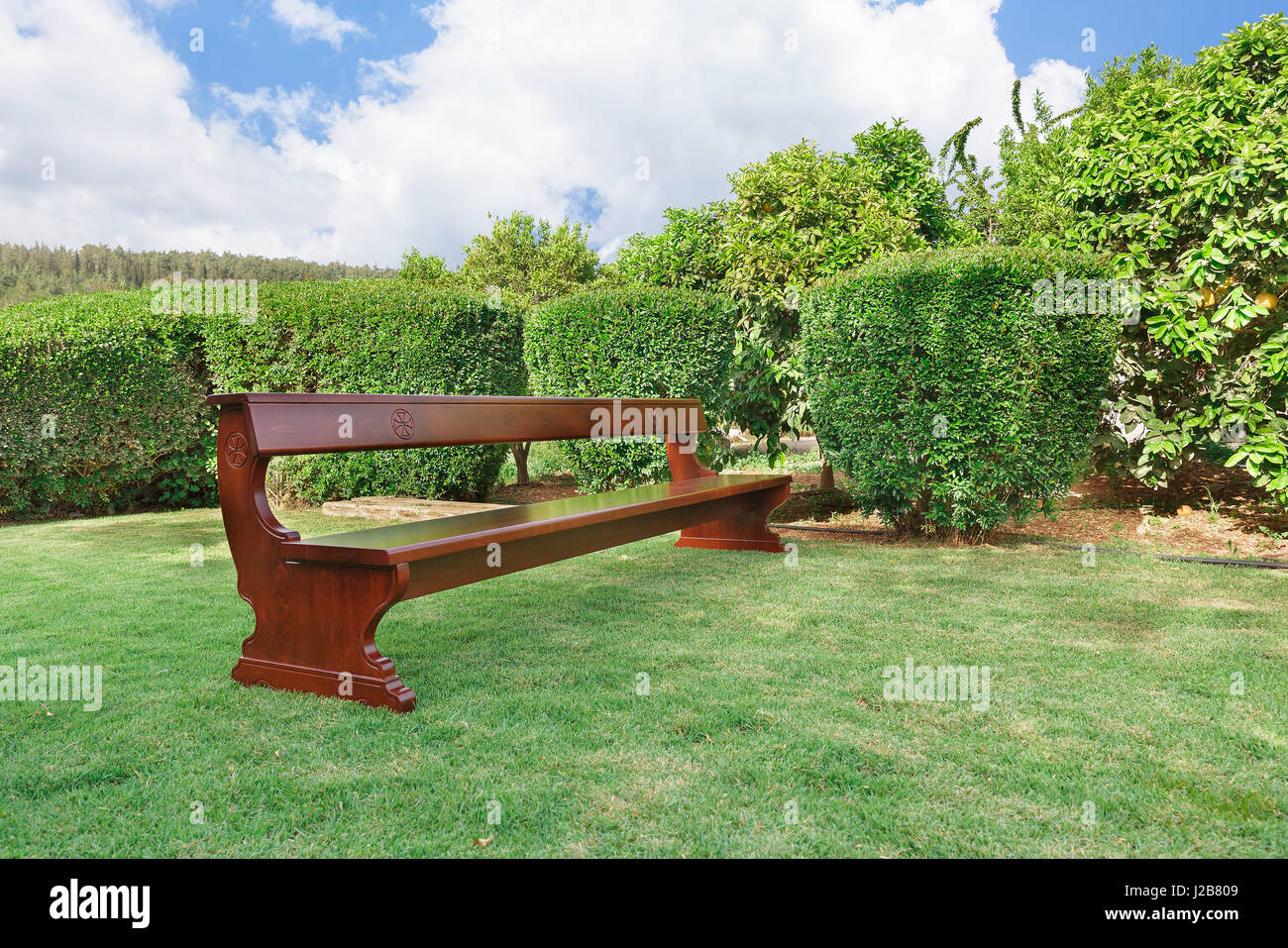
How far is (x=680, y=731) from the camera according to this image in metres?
2.62

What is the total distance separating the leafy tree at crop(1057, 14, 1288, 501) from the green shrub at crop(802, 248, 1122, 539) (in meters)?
0.84

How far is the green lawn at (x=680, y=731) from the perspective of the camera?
1.98 m

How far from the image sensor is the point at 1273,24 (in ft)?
19.6

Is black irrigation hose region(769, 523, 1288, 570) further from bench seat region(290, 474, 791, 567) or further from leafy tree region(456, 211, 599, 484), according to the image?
leafy tree region(456, 211, 599, 484)

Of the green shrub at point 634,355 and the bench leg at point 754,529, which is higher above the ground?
the green shrub at point 634,355

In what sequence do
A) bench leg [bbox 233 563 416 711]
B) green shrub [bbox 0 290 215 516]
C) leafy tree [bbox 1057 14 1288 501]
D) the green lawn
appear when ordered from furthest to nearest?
green shrub [bbox 0 290 215 516]
leafy tree [bbox 1057 14 1288 501]
bench leg [bbox 233 563 416 711]
the green lawn

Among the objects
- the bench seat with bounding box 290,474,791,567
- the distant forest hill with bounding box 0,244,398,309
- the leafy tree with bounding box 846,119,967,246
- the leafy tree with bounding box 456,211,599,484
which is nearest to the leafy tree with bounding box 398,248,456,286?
the leafy tree with bounding box 456,211,599,484

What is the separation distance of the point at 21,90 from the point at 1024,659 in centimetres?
4065

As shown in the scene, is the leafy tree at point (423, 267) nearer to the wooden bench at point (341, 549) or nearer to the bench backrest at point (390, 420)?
the bench backrest at point (390, 420)

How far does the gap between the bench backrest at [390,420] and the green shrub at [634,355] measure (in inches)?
114

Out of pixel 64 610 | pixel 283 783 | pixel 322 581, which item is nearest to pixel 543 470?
pixel 64 610

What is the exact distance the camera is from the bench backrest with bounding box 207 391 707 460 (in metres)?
2.93

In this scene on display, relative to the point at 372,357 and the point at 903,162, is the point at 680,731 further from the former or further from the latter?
the point at 903,162

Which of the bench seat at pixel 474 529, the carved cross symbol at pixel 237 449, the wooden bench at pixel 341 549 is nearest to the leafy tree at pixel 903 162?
the bench seat at pixel 474 529
